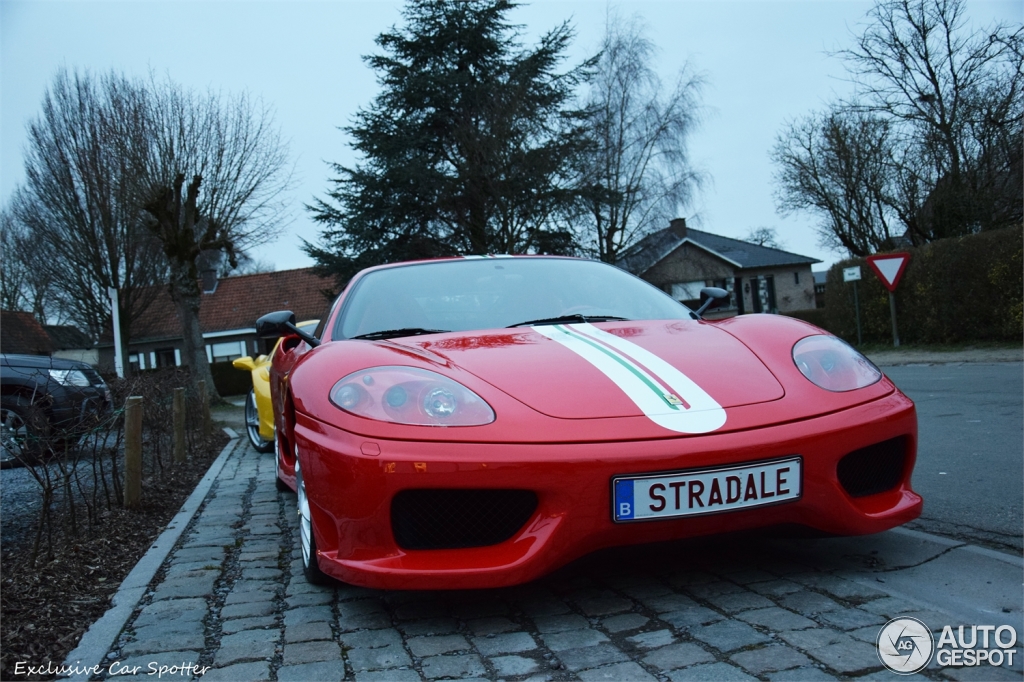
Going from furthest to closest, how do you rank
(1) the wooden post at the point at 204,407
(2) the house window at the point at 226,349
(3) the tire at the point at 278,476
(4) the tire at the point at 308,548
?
(2) the house window at the point at 226,349, (1) the wooden post at the point at 204,407, (3) the tire at the point at 278,476, (4) the tire at the point at 308,548

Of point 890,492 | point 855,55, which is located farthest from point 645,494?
point 855,55

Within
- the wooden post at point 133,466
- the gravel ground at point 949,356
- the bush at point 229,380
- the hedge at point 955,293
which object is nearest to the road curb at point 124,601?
the wooden post at point 133,466

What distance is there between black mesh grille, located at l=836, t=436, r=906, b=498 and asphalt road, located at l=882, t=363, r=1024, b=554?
20.8 inches

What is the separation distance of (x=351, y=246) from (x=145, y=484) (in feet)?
81.1

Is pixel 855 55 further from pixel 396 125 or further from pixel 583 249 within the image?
pixel 396 125

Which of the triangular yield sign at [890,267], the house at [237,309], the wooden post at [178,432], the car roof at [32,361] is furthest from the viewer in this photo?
the house at [237,309]

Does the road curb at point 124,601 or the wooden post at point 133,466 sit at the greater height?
the wooden post at point 133,466

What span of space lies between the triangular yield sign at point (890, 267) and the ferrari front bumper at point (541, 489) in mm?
15743

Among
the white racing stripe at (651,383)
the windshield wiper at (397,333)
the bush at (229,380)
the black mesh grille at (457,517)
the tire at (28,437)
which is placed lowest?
the bush at (229,380)

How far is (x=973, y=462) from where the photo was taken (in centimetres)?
441

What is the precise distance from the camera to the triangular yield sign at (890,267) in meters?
16.6

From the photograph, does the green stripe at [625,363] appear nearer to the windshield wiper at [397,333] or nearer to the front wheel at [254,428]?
the windshield wiper at [397,333]

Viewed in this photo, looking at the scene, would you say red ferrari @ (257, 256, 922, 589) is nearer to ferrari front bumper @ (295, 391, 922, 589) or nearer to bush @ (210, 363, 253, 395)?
ferrari front bumper @ (295, 391, 922, 589)

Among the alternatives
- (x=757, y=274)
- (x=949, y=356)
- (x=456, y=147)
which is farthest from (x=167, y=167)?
(x=757, y=274)
